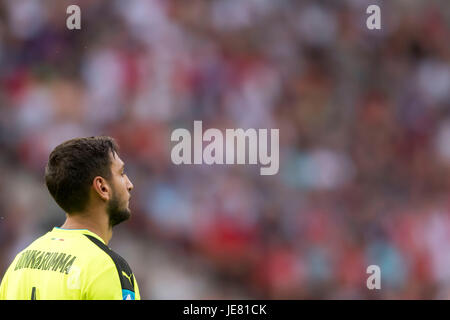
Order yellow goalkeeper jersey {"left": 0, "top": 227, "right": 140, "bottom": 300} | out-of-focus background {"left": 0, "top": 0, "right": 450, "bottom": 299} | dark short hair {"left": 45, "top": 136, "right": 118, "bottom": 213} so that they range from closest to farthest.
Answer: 1. yellow goalkeeper jersey {"left": 0, "top": 227, "right": 140, "bottom": 300}
2. dark short hair {"left": 45, "top": 136, "right": 118, "bottom": 213}
3. out-of-focus background {"left": 0, "top": 0, "right": 450, "bottom": 299}

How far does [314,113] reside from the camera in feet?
16.4

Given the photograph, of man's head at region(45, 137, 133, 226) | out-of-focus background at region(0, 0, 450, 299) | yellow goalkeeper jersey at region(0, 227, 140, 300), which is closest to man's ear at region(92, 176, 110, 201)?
man's head at region(45, 137, 133, 226)

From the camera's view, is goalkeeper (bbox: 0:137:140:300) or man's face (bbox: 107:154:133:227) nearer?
goalkeeper (bbox: 0:137:140:300)

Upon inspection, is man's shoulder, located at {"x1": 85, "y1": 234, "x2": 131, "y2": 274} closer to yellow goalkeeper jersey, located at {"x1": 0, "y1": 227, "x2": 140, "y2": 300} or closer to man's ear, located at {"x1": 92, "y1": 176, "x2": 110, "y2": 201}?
yellow goalkeeper jersey, located at {"x1": 0, "y1": 227, "x2": 140, "y2": 300}

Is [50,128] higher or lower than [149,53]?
lower

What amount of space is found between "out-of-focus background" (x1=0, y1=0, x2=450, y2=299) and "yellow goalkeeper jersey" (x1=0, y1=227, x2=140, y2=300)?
8.54ft

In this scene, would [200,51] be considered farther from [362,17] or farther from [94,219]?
[94,219]

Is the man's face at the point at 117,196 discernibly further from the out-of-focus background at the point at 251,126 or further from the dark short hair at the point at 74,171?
the out-of-focus background at the point at 251,126

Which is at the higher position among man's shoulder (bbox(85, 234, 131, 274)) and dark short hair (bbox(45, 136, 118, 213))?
dark short hair (bbox(45, 136, 118, 213))

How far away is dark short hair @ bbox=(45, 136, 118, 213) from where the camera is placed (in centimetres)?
204

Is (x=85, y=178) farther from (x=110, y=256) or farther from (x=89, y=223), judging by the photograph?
(x=110, y=256)

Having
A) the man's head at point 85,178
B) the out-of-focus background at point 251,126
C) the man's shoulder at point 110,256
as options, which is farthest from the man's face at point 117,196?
the out-of-focus background at point 251,126

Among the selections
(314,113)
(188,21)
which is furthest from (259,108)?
(188,21)

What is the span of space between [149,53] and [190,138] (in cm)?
68
